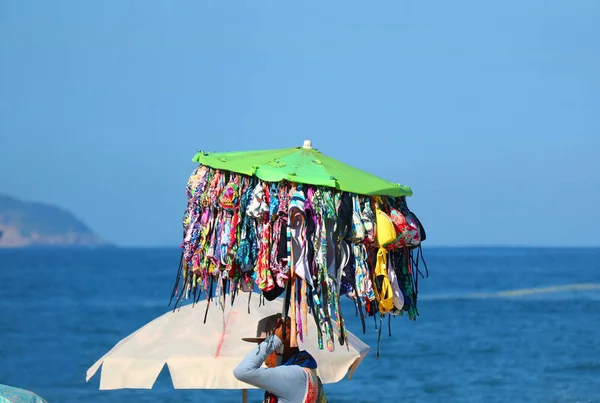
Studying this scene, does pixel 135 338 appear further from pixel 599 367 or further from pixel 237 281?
pixel 599 367

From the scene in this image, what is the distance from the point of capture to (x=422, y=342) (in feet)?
110

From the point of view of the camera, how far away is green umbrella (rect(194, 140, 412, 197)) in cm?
470

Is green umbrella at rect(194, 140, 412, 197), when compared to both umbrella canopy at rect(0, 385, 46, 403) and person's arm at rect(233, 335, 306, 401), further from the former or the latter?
umbrella canopy at rect(0, 385, 46, 403)

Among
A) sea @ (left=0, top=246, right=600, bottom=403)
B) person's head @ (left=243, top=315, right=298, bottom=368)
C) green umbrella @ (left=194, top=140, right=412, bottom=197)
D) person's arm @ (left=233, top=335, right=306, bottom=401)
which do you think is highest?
green umbrella @ (left=194, top=140, right=412, bottom=197)

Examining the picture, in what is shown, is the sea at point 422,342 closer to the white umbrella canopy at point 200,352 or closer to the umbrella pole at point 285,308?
the white umbrella canopy at point 200,352

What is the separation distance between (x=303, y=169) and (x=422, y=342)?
29.2 meters

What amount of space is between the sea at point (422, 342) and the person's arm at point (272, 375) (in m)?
14.2

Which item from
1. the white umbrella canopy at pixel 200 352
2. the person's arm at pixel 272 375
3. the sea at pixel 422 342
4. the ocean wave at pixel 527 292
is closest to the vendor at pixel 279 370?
the person's arm at pixel 272 375

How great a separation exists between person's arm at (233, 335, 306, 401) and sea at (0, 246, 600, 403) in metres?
14.2

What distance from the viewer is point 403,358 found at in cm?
2897

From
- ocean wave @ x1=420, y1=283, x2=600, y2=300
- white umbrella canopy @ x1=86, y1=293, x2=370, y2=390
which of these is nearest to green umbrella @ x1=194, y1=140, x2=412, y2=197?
white umbrella canopy @ x1=86, y1=293, x2=370, y2=390

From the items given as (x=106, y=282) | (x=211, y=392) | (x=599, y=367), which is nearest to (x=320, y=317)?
(x=211, y=392)

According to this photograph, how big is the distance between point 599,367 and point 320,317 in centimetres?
2354

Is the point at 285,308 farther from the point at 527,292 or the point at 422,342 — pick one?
the point at 527,292
